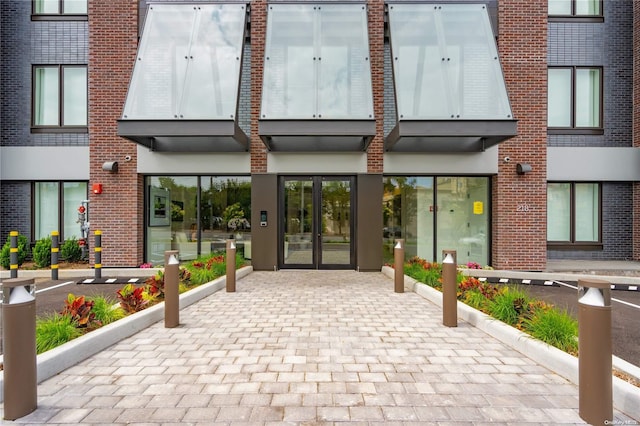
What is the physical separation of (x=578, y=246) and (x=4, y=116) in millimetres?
20197

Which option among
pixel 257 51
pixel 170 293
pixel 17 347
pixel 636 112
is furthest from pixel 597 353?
pixel 636 112

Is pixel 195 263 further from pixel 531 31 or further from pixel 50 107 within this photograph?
pixel 531 31

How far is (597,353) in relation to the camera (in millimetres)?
2742

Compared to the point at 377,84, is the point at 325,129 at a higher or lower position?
lower

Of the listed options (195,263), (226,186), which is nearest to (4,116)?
(226,186)

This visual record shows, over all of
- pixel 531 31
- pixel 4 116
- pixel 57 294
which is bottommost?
pixel 57 294

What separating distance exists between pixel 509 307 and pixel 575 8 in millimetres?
12336

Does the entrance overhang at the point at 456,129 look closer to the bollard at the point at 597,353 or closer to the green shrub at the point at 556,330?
the green shrub at the point at 556,330

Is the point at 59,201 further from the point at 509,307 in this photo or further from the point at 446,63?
the point at 509,307

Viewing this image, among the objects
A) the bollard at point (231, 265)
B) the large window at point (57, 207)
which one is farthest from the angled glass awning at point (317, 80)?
the large window at point (57, 207)

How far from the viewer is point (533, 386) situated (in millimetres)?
3449

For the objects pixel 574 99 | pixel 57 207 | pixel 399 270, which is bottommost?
pixel 399 270

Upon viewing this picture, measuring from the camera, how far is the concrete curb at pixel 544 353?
2966mm

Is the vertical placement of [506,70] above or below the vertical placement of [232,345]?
above
